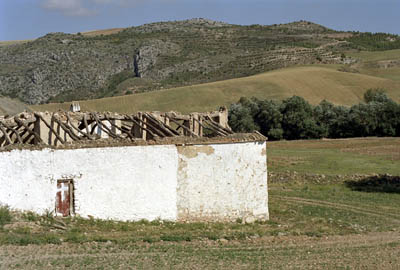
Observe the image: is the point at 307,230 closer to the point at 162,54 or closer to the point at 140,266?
the point at 140,266

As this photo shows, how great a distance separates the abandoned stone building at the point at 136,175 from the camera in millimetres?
18703

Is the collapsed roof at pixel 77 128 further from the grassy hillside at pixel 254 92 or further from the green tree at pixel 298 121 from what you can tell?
the grassy hillside at pixel 254 92

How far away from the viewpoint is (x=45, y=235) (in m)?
16.1

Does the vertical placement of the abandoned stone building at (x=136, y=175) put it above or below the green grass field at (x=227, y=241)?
above

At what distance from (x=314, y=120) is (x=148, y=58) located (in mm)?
75545

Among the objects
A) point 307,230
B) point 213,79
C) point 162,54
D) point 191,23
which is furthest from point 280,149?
point 191,23

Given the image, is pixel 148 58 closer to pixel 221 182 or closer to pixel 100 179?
pixel 221 182

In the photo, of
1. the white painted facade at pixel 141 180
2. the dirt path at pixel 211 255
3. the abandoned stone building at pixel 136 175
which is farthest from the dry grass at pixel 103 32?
the dirt path at pixel 211 255

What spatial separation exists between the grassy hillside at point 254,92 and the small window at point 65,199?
5306 cm

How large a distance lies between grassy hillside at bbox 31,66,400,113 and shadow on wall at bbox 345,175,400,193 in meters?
39.7

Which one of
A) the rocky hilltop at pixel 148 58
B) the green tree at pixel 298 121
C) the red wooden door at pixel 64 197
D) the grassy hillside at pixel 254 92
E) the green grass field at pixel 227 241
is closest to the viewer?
the green grass field at pixel 227 241

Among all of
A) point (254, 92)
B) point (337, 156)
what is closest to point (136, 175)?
point (337, 156)

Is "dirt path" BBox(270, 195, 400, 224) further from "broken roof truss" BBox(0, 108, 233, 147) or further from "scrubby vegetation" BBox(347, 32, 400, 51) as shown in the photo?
"scrubby vegetation" BBox(347, 32, 400, 51)

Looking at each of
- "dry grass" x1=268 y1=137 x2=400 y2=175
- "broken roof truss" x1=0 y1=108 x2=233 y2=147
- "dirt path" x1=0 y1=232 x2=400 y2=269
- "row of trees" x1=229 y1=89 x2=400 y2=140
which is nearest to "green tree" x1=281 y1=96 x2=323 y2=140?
"row of trees" x1=229 y1=89 x2=400 y2=140
